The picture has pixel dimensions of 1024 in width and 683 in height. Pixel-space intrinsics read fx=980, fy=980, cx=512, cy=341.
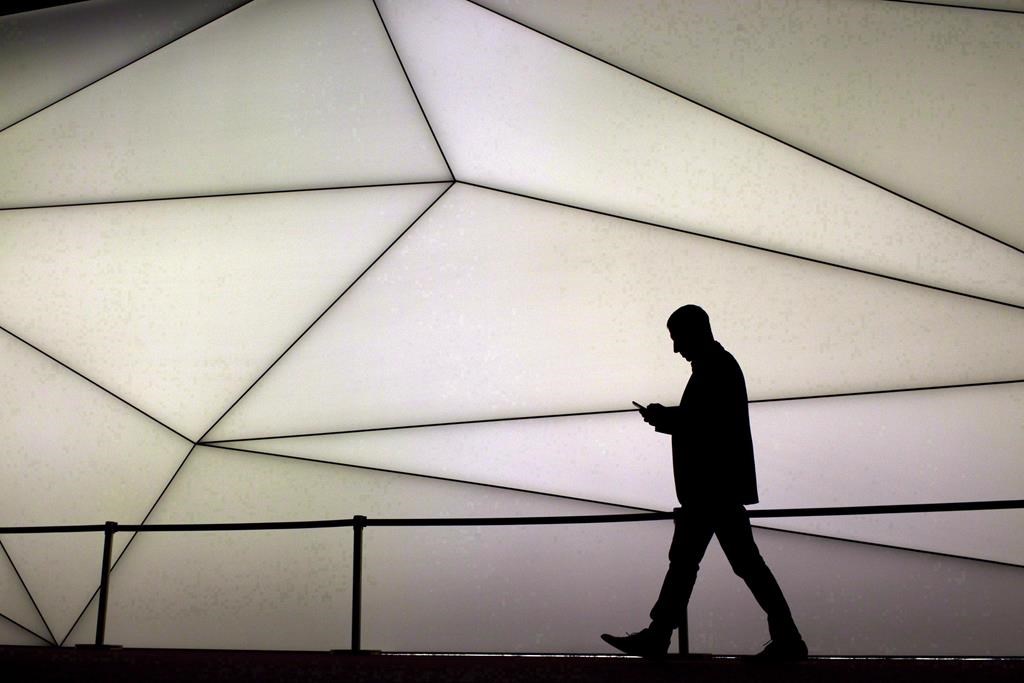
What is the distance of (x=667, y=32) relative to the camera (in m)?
10.6

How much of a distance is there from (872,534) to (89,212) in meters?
9.30

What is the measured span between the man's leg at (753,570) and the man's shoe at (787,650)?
0.05 ft

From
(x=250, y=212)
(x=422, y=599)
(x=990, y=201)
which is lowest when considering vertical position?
(x=422, y=599)

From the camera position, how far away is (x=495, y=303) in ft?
34.1

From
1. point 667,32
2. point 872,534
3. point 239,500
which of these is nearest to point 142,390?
point 239,500

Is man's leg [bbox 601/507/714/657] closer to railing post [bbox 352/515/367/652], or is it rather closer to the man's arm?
the man's arm

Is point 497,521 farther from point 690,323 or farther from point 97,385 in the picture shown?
point 97,385

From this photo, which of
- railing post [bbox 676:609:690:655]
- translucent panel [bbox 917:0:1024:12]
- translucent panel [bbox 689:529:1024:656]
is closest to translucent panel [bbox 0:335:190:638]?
translucent panel [bbox 689:529:1024:656]

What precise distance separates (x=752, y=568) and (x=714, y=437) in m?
0.82

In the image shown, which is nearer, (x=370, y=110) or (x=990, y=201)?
(x=990, y=201)

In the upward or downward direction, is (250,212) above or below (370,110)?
below

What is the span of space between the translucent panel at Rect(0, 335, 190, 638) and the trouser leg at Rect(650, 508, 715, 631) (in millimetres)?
6475

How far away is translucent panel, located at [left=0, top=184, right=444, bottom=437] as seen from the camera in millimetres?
10875

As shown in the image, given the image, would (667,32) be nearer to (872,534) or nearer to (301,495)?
(872,534)
